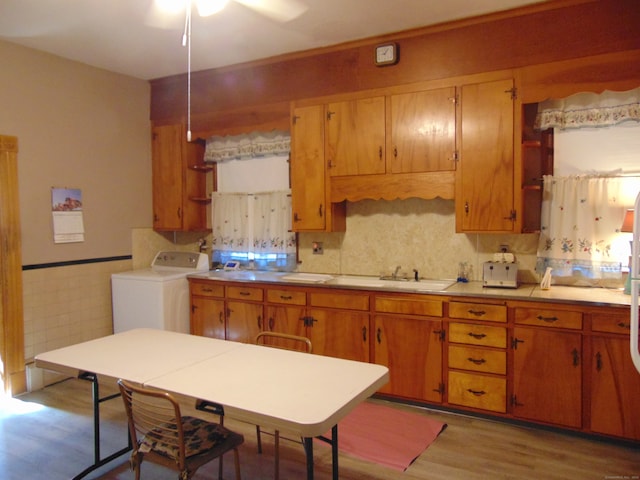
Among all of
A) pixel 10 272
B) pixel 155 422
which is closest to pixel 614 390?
pixel 155 422

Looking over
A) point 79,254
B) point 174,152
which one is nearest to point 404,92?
point 174,152

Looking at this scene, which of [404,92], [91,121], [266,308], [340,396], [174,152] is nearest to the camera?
[340,396]

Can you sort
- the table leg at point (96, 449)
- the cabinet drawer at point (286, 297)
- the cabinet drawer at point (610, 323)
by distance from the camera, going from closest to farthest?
the table leg at point (96, 449) → the cabinet drawer at point (610, 323) → the cabinet drawer at point (286, 297)

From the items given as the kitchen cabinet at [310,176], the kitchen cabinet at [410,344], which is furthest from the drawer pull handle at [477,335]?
the kitchen cabinet at [310,176]

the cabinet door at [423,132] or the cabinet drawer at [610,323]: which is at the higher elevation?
the cabinet door at [423,132]

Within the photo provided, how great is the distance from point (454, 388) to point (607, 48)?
2.41 metres

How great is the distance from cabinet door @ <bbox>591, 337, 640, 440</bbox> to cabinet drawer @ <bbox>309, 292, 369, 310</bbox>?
151 centimetres

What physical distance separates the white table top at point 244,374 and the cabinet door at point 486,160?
1.70 metres

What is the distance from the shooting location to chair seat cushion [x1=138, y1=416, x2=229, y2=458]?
2008mm

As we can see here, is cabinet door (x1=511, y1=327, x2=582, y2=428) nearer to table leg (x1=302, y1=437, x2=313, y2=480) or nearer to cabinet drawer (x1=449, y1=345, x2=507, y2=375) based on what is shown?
cabinet drawer (x1=449, y1=345, x2=507, y2=375)

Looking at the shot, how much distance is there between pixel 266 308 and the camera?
4051mm

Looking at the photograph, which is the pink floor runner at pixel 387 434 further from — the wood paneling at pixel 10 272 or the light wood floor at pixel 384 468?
the wood paneling at pixel 10 272

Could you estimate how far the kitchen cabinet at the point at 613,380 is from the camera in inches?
111

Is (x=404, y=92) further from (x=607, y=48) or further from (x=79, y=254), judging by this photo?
(x=79, y=254)
